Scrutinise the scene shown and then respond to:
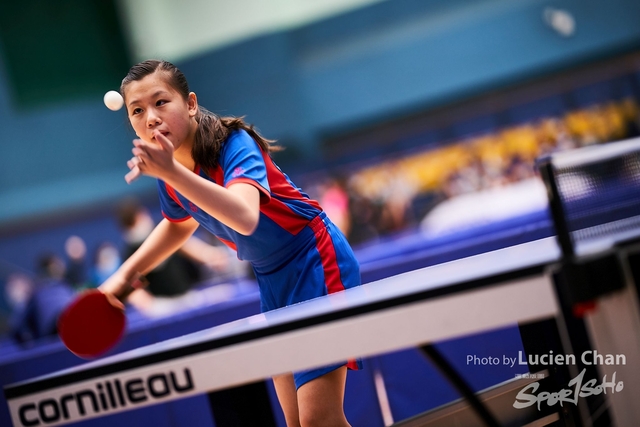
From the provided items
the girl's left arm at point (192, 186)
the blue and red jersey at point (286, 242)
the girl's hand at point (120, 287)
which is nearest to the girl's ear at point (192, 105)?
the blue and red jersey at point (286, 242)

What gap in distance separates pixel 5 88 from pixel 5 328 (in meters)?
4.19

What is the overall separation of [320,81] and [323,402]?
10.7 meters

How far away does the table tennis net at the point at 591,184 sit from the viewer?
5.54 feet

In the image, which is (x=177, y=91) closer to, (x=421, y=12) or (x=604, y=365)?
(x=604, y=365)

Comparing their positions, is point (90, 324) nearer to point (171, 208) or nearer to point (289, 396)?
point (171, 208)

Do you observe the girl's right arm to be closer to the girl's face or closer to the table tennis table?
the girl's face

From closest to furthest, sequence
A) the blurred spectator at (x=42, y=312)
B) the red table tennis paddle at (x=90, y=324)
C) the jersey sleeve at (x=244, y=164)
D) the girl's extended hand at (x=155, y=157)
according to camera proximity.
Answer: the girl's extended hand at (x=155, y=157)
the jersey sleeve at (x=244, y=164)
the red table tennis paddle at (x=90, y=324)
the blurred spectator at (x=42, y=312)

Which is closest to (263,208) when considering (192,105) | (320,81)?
(192,105)

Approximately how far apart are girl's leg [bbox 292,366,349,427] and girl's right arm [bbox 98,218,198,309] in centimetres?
73

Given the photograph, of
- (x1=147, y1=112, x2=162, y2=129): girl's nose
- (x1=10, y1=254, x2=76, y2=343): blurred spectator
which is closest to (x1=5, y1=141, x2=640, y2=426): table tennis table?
(x1=147, y1=112, x2=162, y2=129): girl's nose

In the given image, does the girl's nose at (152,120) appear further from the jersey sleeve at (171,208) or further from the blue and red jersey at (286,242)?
the jersey sleeve at (171,208)

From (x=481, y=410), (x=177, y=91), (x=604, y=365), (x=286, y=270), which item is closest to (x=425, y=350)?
(x=481, y=410)

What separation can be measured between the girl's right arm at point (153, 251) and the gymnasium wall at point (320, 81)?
964 centimetres

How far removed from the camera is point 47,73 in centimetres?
1236
